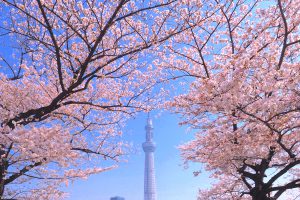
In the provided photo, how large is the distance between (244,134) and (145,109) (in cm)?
353

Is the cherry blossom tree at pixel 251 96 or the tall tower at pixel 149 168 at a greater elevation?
the tall tower at pixel 149 168

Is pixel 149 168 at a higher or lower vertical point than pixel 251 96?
higher

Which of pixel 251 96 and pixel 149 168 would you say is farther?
pixel 149 168

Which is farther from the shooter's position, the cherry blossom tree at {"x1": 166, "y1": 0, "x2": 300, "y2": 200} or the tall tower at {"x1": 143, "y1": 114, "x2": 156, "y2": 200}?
the tall tower at {"x1": 143, "y1": 114, "x2": 156, "y2": 200}

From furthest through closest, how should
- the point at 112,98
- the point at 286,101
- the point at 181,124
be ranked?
the point at 112,98, the point at 181,124, the point at 286,101

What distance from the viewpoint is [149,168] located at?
473ft

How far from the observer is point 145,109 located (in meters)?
10.9

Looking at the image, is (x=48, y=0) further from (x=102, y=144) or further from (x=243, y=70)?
(x=102, y=144)

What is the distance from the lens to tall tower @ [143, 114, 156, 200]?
13812 cm

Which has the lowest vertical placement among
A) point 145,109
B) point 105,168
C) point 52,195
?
point 52,195

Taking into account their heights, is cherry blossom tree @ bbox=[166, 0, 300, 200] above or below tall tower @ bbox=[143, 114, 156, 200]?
below

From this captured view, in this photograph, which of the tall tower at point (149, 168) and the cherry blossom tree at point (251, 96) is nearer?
the cherry blossom tree at point (251, 96)

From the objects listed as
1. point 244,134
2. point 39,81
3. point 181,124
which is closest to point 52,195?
point 39,81

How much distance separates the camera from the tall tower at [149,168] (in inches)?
5438
